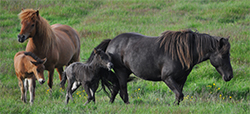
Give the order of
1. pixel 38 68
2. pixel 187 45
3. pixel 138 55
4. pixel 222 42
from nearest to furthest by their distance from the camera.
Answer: pixel 222 42, pixel 187 45, pixel 138 55, pixel 38 68

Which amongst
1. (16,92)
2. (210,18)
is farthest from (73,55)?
(210,18)

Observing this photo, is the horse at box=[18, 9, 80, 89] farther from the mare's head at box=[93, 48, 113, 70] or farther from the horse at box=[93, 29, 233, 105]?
the horse at box=[93, 29, 233, 105]

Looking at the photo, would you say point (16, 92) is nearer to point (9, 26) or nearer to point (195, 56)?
point (195, 56)

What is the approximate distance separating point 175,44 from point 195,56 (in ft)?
1.41

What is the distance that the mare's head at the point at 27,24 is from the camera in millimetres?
6051


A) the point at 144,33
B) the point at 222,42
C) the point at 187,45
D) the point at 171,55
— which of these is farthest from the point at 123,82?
the point at 144,33

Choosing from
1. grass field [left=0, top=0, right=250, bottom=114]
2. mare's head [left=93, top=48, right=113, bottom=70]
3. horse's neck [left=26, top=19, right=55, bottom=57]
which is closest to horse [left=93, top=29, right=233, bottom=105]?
mare's head [left=93, top=48, right=113, bottom=70]

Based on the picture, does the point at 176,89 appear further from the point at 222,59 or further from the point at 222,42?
the point at 222,42

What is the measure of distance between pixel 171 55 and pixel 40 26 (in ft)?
9.78

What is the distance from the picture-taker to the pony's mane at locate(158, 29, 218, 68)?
5.38 metres

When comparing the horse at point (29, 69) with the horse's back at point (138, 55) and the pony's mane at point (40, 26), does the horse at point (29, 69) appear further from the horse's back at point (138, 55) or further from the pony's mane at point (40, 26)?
the horse's back at point (138, 55)

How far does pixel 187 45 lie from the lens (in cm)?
541

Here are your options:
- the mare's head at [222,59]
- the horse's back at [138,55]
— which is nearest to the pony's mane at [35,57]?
the horse's back at [138,55]

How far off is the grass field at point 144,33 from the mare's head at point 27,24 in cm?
134
